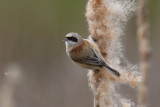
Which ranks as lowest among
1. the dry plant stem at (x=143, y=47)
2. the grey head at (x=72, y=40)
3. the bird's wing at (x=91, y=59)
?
the dry plant stem at (x=143, y=47)

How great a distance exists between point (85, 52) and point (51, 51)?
10.9 ft

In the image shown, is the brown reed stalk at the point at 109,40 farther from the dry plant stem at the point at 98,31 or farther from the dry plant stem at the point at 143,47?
the dry plant stem at the point at 143,47

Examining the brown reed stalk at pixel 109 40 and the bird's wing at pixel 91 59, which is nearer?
the brown reed stalk at pixel 109 40

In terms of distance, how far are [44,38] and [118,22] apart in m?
4.50

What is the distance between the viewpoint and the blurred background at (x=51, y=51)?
498cm

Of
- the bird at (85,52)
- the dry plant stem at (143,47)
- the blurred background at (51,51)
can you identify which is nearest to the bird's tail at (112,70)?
the bird at (85,52)

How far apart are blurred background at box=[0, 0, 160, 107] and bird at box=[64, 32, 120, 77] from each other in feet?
2.34

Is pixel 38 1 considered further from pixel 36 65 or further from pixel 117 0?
pixel 117 0

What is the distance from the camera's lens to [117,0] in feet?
9.27

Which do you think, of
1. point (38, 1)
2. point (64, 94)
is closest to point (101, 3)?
point (64, 94)

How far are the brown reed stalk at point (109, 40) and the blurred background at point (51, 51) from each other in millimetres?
1392

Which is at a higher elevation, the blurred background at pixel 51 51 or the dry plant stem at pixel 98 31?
the blurred background at pixel 51 51

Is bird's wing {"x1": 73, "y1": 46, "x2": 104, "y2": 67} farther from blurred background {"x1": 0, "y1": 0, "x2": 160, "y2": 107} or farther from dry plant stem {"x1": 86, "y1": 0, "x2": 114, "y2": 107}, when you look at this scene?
blurred background {"x1": 0, "y1": 0, "x2": 160, "y2": 107}

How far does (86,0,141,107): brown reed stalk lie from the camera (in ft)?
8.20
